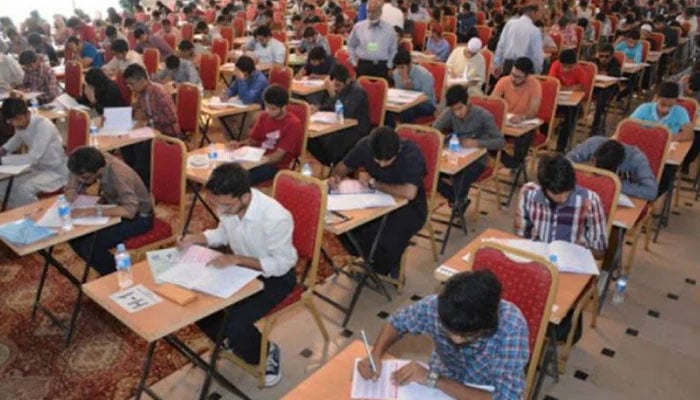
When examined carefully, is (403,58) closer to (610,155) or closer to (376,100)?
(376,100)

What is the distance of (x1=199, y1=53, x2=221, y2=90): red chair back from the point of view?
7.89 meters

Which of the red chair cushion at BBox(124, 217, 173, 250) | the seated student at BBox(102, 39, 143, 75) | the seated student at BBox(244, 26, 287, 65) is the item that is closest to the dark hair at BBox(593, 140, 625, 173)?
the red chair cushion at BBox(124, 217, 173, 250)

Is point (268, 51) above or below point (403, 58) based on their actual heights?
below

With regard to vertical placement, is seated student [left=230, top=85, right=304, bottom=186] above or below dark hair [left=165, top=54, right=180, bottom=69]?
below

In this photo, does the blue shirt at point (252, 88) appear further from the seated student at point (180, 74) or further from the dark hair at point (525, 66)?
the dark hair at point (525, 66)

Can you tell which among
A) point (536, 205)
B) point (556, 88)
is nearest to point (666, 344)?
point (536, 205)

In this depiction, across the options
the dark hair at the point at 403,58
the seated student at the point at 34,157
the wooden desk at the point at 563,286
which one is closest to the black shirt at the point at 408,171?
the wooden desk at the point at 563,286

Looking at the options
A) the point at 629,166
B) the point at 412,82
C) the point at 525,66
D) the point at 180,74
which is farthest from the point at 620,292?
the point at 180,74

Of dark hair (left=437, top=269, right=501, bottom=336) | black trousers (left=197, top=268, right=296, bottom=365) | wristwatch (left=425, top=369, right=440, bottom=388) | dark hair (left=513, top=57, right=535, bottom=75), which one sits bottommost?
black trousers (left=197, top=268, right=296, bottom=365)

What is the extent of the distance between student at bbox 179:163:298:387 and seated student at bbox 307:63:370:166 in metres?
2.71

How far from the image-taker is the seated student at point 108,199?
141 inches

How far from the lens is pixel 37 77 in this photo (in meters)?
7.05

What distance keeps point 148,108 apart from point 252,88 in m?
1.23

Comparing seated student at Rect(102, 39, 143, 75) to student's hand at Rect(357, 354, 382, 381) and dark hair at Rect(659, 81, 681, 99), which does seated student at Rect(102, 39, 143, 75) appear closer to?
dark hair at Rect(659, 81, 681, 99)
